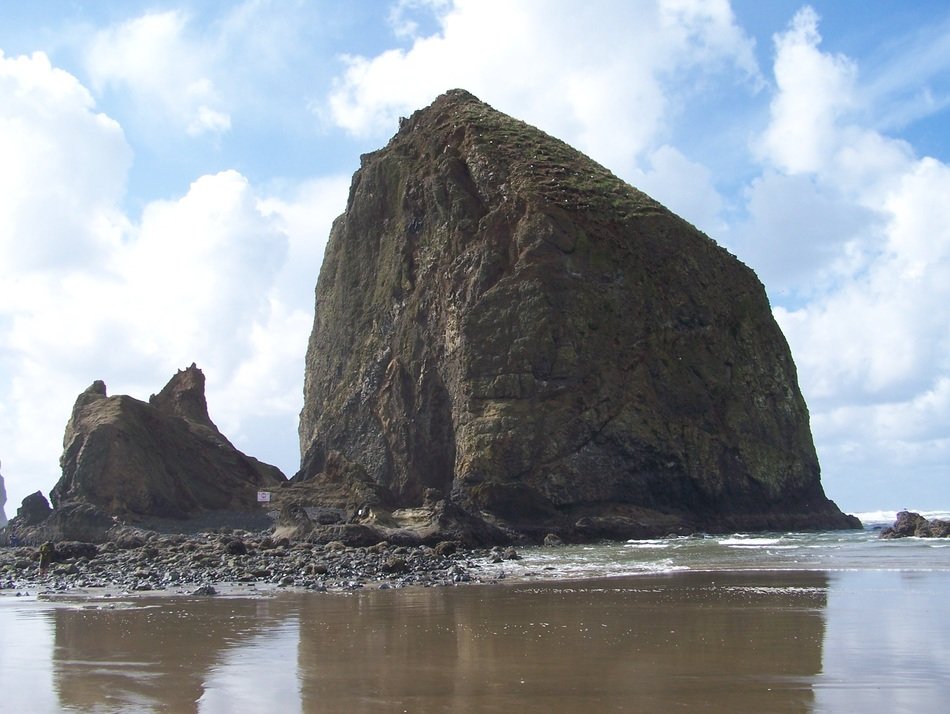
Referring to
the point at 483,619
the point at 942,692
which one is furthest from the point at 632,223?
the point at 942,692

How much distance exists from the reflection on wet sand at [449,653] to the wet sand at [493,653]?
0.03 metres

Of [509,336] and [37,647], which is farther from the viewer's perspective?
[509,336]

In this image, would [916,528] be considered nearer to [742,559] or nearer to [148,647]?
[742,559]

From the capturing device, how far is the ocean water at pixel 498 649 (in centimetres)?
709

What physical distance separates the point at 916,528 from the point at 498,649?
→ 31.2 meters

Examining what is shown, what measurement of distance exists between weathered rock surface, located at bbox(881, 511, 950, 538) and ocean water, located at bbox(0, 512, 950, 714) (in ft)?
65.6

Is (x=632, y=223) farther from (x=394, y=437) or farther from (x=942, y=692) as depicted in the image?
(x=942, y=692)

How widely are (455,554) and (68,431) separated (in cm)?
2762

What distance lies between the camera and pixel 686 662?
846 centimetres

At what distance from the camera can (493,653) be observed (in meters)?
9.10

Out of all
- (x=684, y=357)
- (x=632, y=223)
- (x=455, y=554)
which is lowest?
(x=455, y=554)

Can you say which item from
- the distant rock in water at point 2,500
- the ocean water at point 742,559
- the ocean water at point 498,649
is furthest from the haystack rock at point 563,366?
the distant rock in water at point 2,500

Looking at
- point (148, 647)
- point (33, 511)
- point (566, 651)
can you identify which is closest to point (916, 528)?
point (566, 651)

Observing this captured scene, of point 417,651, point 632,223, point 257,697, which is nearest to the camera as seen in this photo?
point 257,697
